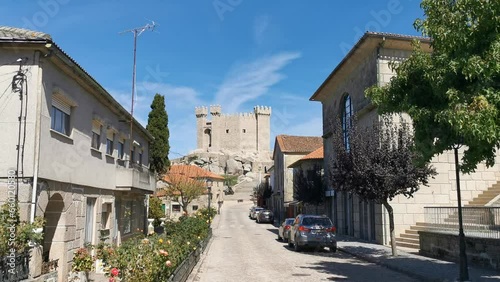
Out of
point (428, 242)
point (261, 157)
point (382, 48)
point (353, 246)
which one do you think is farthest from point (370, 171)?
point (261, 157)

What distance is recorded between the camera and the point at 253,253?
750 inches

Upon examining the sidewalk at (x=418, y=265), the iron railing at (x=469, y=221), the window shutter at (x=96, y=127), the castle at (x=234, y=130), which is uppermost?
the castle at (x=234, y=130)

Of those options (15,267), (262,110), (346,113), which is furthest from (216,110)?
(15,267)

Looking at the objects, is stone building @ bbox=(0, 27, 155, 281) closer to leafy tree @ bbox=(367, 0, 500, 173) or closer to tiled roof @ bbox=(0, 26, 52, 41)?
tiled roof @ bbox=(0, 26, 52, 41)

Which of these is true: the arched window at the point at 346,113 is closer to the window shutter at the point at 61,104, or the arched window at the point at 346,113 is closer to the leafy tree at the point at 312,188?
the leafy tree at the point at 312,188

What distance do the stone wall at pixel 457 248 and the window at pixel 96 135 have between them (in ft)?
42.6

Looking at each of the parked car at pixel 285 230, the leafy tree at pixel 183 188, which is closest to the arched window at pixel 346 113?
the parked car at pixel 285 230

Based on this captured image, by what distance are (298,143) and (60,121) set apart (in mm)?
42427

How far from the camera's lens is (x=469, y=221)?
15000 mm

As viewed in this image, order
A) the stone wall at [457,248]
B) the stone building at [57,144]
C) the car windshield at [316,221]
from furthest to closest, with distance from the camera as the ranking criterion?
the car windshield at [316,221] < the stone wall at [457,248] < the stone building at [57,144]

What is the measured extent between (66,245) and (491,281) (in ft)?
37.5

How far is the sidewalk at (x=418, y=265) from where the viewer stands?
11.6 meters

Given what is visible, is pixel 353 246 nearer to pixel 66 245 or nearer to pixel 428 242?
pixel 428 242

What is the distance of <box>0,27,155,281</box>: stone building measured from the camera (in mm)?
10445
